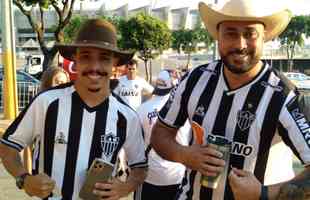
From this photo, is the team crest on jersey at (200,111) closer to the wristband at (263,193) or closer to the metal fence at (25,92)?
the wristband at (263,193)

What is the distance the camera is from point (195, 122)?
9.57ft

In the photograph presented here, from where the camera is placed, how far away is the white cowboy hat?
2652 mm

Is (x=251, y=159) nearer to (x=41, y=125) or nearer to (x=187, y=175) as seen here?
(x=187, y=175)

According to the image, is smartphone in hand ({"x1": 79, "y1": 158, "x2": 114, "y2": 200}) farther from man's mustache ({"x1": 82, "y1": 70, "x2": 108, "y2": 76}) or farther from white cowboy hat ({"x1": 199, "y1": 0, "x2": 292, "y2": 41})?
white cowboy hat ({"x1": 199, "y1": 0, "x2": 292, "y2": 41})

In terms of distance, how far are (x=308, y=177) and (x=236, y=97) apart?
1.78 ft

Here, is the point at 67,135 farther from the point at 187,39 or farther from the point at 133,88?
the point at 187,39

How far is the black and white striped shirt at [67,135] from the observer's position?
120 inches

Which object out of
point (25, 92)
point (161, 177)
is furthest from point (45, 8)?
point (161, 177)

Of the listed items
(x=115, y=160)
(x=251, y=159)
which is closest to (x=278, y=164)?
(x=251, y=159)

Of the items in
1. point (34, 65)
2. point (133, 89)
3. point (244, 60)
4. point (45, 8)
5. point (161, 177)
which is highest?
point (45, 8)

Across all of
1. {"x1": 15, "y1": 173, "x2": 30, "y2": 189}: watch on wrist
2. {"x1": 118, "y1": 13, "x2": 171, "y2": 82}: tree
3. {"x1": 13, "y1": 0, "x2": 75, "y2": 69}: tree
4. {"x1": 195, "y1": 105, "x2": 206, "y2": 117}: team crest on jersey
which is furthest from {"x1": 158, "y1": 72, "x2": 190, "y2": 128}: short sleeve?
{"x1": 118, "y1": 13, "x2": 171, "y2": 82}: tree

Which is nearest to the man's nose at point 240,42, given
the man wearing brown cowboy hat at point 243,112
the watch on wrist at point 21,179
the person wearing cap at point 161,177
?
the man wearing brown cowboy hat at point 243,112

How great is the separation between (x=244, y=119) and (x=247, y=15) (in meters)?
0.53

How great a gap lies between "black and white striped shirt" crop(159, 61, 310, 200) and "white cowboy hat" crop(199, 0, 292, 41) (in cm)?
22
